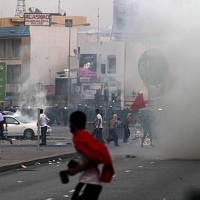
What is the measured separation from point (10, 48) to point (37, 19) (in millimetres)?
8351

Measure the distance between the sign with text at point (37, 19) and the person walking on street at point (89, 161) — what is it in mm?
84410

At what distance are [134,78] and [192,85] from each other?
7.34 meters

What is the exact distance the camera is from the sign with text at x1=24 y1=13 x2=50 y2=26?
315 ft

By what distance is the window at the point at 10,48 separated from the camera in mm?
A: 87375

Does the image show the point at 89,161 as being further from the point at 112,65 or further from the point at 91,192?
the point at 112,65

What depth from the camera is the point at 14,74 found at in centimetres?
8775

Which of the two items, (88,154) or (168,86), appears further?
(168,86)

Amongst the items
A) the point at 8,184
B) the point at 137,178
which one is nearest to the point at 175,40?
the point at 137,178

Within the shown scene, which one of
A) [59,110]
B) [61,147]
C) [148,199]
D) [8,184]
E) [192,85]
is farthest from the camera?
[59,110]

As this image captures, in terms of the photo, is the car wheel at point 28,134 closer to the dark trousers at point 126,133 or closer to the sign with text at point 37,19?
the dark trousers at point 126,133

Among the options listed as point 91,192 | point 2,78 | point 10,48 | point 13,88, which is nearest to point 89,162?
point 91,192

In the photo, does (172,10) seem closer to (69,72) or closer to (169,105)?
(169,105)

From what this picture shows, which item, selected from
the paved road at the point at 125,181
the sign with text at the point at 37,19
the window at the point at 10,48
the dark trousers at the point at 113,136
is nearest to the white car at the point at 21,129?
the dark trousers at the point at 113,136

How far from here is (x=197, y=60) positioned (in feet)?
94.8
